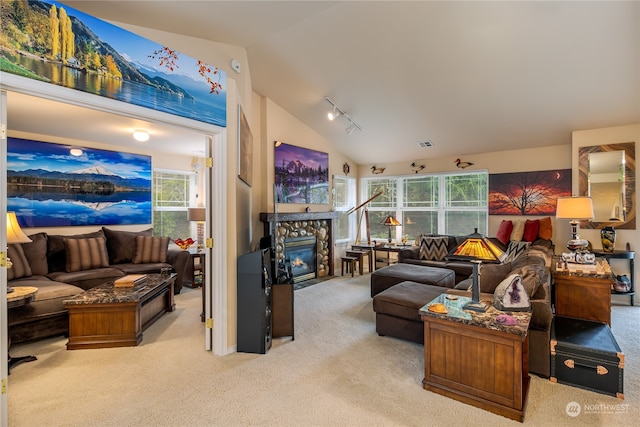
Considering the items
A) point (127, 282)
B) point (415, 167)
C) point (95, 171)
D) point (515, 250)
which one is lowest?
point (127, 282)

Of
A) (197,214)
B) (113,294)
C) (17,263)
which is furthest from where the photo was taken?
(197,214)

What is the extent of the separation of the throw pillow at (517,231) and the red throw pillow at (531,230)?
0.07 m

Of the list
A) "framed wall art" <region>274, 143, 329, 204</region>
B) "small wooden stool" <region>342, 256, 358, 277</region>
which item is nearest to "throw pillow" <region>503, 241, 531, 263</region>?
"small wooden stool" <region>342, 256, 358, 277</region>

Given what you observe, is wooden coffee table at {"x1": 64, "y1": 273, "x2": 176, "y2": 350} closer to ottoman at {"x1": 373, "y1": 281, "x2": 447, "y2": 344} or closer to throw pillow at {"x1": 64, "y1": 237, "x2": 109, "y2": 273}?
throw pillow at {"x1": 64, "y1": 237, "x2": 109, "y2": 273}

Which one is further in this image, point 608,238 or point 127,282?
point 608,238

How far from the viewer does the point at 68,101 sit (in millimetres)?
2094

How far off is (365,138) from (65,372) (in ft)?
17.2

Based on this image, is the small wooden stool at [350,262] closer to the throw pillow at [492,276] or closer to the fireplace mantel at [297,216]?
the fireplace mantel at [297,216]

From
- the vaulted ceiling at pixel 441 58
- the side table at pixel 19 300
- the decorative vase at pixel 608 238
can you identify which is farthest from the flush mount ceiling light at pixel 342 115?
the side table at pixel 19 300

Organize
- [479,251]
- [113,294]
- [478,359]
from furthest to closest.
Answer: [113,294] < [479,251] < [478,359]

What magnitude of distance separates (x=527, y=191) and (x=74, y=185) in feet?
23.5

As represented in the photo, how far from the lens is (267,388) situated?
2352 mm

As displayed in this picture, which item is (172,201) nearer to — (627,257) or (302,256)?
(302,256)

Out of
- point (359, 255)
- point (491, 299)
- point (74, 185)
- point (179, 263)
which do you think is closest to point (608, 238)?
point (491, 299)
